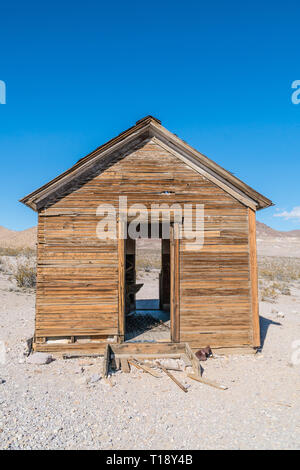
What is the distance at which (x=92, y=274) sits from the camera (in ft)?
22.9

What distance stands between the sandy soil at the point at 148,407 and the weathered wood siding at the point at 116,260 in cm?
82

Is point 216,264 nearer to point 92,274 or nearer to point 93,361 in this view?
point 92,274

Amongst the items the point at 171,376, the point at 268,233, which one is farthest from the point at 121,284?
the point at 268,233

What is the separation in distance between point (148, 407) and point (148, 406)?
3 cm

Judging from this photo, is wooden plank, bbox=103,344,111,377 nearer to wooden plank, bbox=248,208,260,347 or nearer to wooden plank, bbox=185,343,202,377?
wooden plank, bbox=185,343,202,377

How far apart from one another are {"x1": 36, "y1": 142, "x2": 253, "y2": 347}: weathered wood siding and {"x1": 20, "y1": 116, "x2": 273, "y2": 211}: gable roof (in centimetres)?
17

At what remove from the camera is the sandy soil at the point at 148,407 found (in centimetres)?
384

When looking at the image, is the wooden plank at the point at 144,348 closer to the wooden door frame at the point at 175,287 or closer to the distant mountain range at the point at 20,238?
the wooden door frame at the point at 175,287

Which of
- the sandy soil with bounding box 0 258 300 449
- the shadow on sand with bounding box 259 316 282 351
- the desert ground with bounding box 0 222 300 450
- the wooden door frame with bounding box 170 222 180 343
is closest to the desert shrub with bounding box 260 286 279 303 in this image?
the shadow on sand with bounding box 259 316 282 351

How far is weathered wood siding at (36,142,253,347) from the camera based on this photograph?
6.91 metres

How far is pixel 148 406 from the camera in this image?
15.5ft

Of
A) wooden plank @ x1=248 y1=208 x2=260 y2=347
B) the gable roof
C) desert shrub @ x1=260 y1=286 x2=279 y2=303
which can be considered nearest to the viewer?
the gable roof

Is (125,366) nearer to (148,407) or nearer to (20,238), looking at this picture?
(148,407)

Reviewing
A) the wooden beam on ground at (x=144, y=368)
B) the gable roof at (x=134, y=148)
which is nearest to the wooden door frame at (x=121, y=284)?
the wooden beam on ground at (x=144, y=368)
